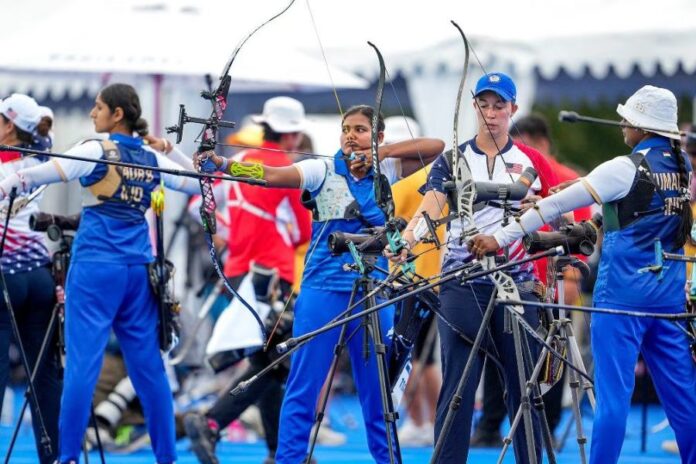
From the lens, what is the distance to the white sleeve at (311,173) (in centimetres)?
581

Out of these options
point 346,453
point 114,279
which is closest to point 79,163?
point 114,279

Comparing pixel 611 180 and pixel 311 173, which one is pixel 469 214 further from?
pixel 311 173

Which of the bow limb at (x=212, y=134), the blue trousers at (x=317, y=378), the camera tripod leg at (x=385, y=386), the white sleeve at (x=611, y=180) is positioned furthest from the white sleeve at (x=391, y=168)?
the white sleeve at (x=611, y=180)

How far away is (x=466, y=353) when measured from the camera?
223 inches

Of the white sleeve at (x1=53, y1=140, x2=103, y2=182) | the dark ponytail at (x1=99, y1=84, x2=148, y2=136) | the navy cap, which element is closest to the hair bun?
the dark ponytail at (x1=99, y1=84, x2=148, y2=136)

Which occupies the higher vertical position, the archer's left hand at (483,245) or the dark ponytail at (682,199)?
the dark ponytail at (682,199)

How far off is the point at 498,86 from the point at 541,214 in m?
0.74

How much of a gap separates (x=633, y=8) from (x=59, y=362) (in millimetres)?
5624

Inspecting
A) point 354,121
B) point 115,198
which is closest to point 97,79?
point 115,198

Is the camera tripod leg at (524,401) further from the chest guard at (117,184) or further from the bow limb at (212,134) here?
the chest guard at (117,184)

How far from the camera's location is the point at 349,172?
5.94 m

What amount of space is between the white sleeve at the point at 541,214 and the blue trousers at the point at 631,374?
0.56 meters

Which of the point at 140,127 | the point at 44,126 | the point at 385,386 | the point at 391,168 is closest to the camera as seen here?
the point at 385,386

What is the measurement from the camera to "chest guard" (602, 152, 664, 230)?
538cm
